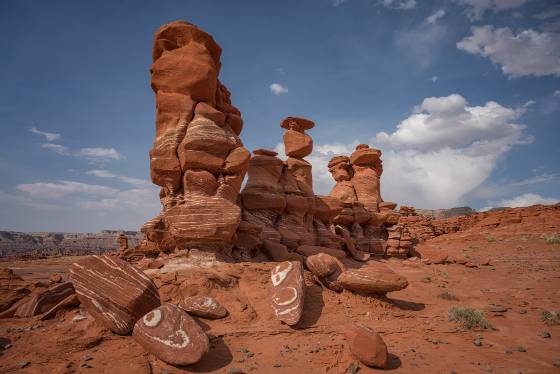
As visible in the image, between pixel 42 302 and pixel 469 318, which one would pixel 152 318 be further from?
pixel 469 318

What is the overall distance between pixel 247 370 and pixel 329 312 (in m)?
3.22

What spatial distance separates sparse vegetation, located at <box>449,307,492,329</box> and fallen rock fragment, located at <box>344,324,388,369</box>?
3502mm

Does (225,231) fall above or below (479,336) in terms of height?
above

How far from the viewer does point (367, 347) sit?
542 centimetres

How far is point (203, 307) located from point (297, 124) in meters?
14.9

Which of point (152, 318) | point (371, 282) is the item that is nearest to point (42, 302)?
point (152, 318)

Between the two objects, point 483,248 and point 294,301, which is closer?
point 294,301

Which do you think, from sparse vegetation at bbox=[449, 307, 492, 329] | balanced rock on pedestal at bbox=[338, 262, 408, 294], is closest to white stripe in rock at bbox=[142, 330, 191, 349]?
balanced rock on pedestal at bbox=[338, 262, 408, 294]

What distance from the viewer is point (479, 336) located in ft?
23.0

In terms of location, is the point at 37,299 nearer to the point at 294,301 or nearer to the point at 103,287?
the point at 103,287

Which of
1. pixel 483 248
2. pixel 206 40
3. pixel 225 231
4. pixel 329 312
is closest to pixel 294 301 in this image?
pixel 329 312

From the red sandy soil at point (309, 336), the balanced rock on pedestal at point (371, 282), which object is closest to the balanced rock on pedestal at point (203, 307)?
the red sandy soil at point (309, 336)

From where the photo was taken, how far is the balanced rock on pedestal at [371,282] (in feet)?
28.4

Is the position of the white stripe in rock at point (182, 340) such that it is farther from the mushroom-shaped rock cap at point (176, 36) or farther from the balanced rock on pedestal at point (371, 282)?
the mushroom-shaped rock cap at point (176, 36)
